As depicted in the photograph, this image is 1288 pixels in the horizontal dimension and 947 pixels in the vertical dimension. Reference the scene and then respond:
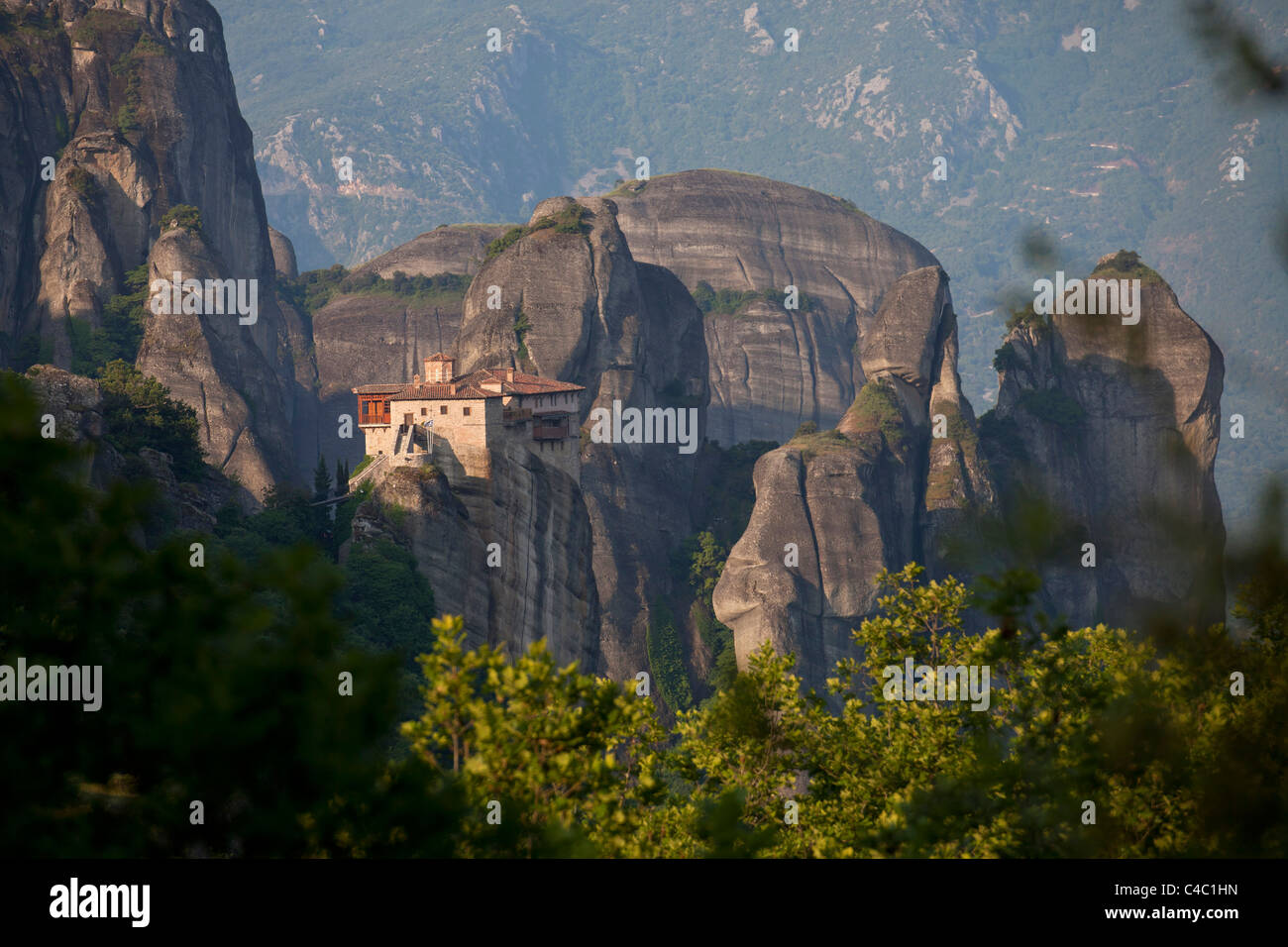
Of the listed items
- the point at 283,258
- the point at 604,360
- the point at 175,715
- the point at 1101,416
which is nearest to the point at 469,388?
the point at 604,360

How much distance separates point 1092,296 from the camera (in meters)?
95.9

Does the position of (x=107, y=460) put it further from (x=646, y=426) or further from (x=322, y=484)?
(x=646, y=426)

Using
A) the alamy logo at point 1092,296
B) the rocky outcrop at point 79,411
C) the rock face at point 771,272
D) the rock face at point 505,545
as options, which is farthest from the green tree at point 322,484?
the rock face at point 771,272

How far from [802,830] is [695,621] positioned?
72.1 m

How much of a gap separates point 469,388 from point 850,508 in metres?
32.6

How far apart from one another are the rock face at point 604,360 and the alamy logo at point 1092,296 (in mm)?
27006

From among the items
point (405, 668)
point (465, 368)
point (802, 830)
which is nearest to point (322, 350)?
point (465, 368)

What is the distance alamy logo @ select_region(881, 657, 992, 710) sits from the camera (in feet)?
75.0

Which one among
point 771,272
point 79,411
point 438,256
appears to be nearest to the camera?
point 79,411

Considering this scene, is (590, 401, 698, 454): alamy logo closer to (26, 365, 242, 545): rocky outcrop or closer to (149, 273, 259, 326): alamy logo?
(149, 273, 259, 326): alamy logo

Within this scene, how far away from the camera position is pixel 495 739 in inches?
681

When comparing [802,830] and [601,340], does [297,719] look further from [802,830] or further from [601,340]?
[601,340]
